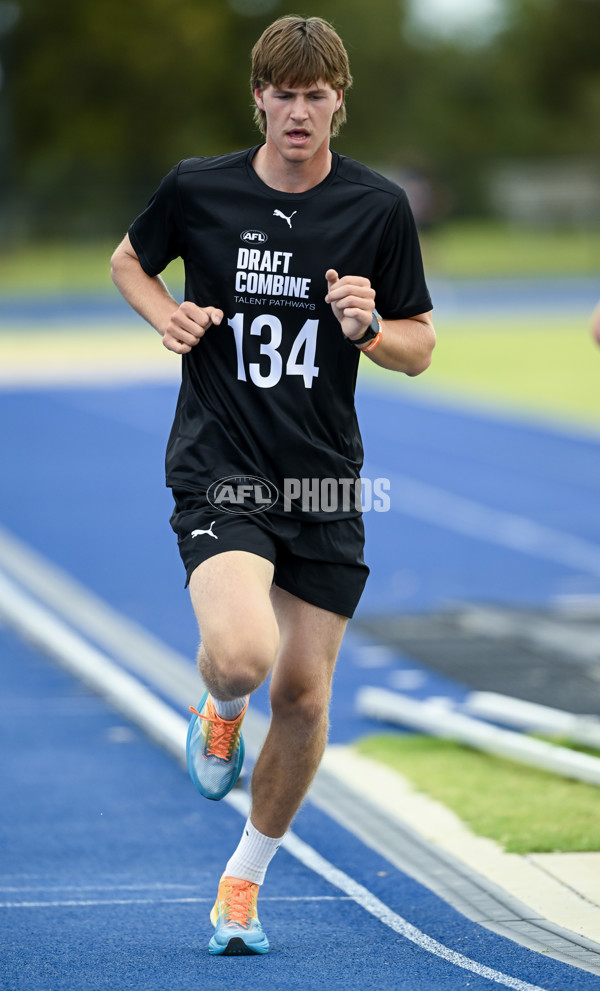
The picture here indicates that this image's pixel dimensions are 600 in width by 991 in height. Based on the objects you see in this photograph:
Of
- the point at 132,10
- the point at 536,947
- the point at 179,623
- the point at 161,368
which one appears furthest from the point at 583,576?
the point at 132,10

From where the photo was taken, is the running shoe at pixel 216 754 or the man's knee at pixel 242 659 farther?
the running shoe at pixel 216 754

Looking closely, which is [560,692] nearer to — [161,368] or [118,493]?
[118,493]

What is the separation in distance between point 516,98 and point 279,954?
65.0 meters

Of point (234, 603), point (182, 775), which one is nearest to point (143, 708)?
point (182, 775)

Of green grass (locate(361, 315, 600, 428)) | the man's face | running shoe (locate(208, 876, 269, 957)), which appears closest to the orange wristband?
the man's face

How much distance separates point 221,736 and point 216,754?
2.0 inches

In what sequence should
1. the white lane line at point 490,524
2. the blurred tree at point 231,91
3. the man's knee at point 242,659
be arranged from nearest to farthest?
the man's knee at point 242,659, the white lane line at point 490,524, the blurred tree at point 231,91

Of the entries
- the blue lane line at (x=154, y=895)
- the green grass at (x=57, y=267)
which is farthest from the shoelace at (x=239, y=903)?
the green grass at (x=57, y=267)

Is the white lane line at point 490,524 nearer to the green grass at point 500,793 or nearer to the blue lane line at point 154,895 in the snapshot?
the green grass at point 500,793

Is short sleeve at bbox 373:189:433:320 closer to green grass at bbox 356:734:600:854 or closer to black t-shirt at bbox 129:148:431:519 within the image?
black t-shirt at bbox 129:148:431:519

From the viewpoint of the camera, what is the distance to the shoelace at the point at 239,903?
3.97 metres

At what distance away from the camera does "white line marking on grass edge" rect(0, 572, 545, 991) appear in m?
4.06

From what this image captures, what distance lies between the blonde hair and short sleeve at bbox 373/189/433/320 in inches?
14.9

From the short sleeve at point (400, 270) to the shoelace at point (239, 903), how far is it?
5.09 feet
